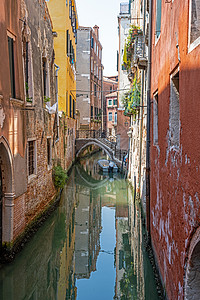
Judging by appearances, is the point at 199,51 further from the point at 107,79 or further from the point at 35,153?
the point at 107,79

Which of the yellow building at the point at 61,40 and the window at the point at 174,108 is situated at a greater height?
the yellow building at the point at 61,40

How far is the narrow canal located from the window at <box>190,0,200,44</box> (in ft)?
13.2

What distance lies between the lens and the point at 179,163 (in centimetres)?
375

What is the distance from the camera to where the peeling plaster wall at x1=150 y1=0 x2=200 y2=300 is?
9.93 ft

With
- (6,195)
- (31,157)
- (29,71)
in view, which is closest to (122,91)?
(29,71)

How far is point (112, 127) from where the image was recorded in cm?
4091

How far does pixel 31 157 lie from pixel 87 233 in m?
2.57

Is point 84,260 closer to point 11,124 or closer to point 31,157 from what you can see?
point 31,157

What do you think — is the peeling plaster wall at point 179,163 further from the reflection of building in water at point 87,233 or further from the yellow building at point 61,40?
the yellow building at point 61,40

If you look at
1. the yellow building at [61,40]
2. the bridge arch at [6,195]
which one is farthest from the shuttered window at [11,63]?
the yellow building at [61,40]

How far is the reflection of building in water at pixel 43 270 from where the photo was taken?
18.1 feet

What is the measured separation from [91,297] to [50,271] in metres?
1.23

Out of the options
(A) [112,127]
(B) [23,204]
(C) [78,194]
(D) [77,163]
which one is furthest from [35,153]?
(A) [112,127]

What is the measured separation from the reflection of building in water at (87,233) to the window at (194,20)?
486 centimetres
